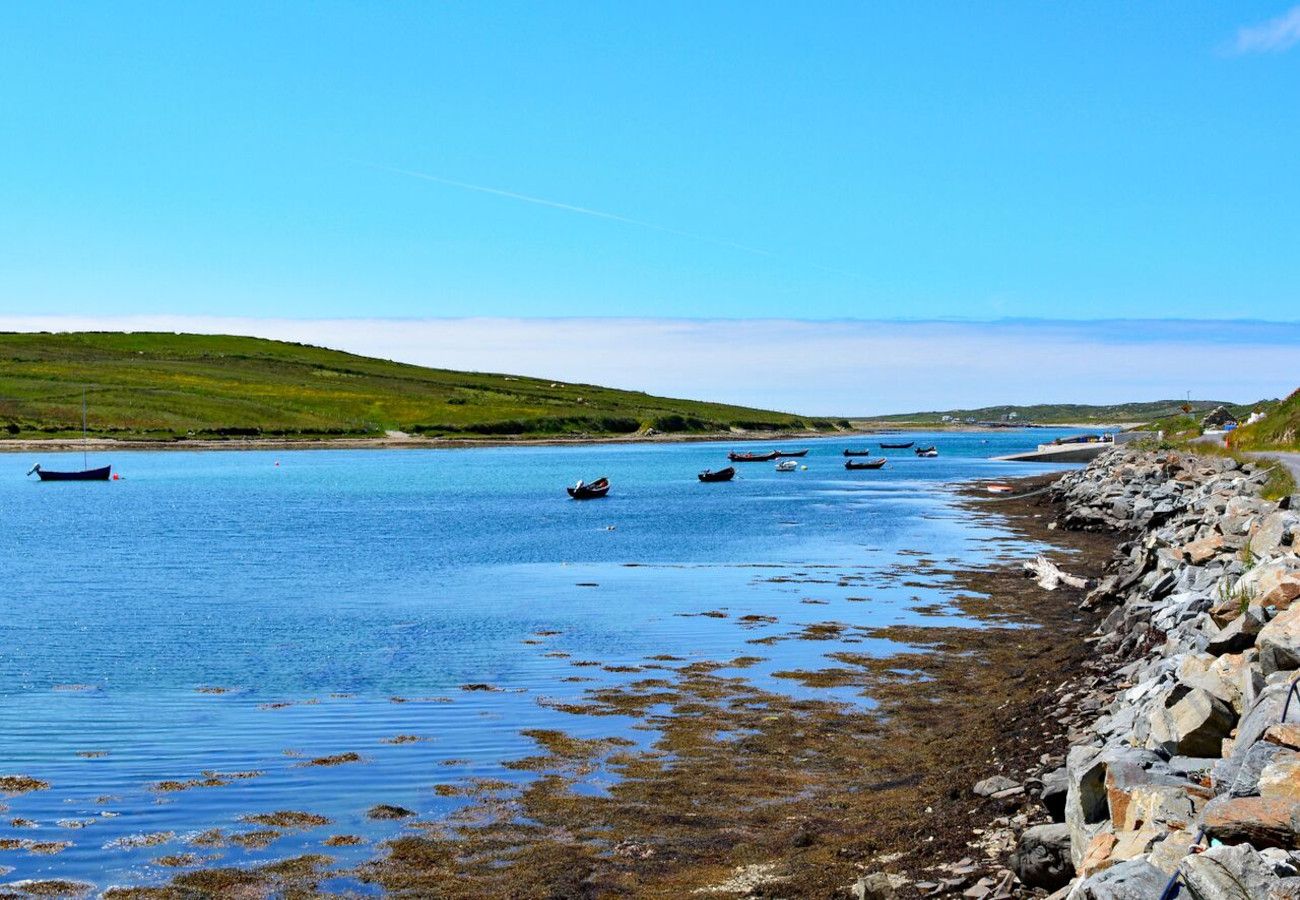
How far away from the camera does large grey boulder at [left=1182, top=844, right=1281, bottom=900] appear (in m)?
7.14

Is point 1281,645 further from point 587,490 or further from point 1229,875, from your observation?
point 587,490

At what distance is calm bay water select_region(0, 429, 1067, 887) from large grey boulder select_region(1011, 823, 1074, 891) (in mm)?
7468

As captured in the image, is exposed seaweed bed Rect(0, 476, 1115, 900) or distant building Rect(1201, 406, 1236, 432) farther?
distant building Rect(1201, 406, 1236, 432)

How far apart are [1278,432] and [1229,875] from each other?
2063 inches

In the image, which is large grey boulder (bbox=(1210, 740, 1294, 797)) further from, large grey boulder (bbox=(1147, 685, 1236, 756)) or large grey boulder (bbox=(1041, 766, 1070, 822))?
large grey boulder (bbox=(1041, 766, 1070, 822))

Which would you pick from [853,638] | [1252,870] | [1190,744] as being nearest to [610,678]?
[853,638]

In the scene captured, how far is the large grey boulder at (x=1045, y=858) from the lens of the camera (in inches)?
404

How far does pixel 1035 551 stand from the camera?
4725 cm

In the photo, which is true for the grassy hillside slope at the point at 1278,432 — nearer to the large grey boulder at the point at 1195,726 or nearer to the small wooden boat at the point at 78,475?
the large grey boulder at the point at 1195,726

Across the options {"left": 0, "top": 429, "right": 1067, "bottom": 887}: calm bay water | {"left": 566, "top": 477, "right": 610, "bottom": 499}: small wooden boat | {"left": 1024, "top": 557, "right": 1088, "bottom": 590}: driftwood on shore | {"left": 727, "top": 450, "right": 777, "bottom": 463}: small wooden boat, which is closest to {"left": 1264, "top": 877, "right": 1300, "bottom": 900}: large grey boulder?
{"left": 0, "top": 429, "right": 1067, "bottom": 887}: calm bay water

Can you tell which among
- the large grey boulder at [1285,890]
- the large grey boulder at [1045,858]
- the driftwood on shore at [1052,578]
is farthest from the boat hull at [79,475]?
the large grey boulder at [1285,890]

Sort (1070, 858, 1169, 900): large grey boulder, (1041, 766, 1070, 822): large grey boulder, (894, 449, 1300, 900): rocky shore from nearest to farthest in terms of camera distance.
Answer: (1070, 858, 1169, 900): large grey boulder < (894, 449, 1300, 900): rocky shore < (1041, 766, 1070, 822): large grey boulder

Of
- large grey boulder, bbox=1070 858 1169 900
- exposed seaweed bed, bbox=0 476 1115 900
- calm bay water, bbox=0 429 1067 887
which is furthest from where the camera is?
calm bay water, bbox=0 429 1067 887

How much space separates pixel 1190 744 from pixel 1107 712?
545 centimetres
